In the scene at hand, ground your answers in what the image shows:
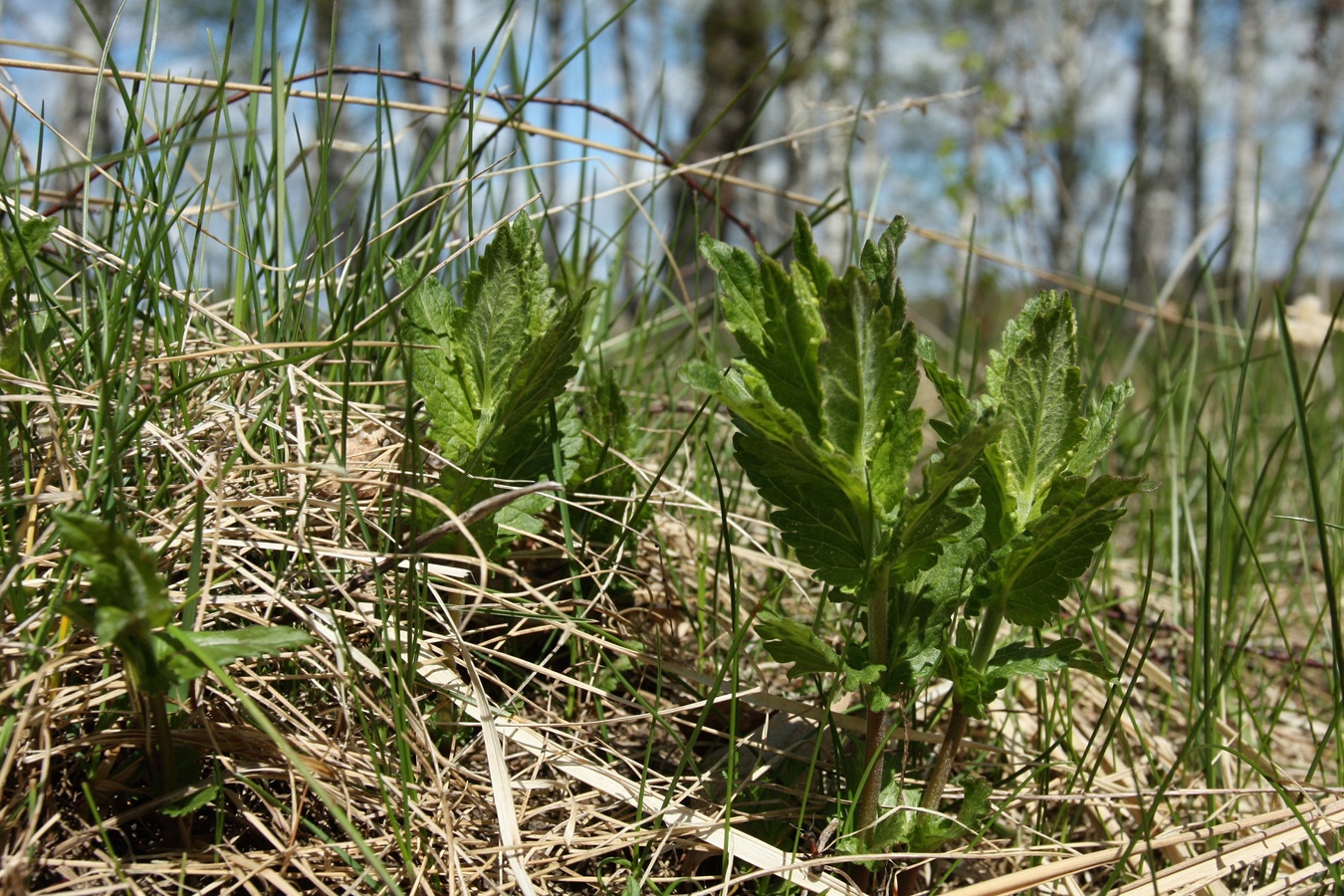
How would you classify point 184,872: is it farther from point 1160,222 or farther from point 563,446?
point 1160,222

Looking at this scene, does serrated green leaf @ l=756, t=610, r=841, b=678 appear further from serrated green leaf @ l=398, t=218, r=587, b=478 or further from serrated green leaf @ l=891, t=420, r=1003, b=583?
serrated green leaf @ l=398, t=218, r=587, b=478

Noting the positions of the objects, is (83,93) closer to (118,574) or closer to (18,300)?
(18,300)

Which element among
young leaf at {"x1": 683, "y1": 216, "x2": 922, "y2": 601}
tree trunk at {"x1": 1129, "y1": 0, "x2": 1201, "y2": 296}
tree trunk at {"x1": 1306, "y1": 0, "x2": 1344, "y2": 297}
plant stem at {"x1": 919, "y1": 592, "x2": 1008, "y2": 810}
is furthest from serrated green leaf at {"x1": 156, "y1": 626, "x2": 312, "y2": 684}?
tree trunk at {"x1": 1129, "y1": 0, "x2": 1201, "y2": 296}

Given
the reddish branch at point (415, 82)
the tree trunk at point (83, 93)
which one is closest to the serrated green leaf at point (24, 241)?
the reddish branch at point (415, 82)

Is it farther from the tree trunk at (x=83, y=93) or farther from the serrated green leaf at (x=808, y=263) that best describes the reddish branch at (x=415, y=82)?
the tree trunk at (x=83, y=93)

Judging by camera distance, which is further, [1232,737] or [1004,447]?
[1232,737]

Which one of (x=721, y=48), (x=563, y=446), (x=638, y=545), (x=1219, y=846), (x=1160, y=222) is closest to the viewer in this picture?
(x=1219, y=846)

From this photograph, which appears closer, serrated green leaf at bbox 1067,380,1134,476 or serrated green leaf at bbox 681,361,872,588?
serrated green leaf at bbox 681,361,872,588

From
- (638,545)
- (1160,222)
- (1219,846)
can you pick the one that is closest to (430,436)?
(638,545)

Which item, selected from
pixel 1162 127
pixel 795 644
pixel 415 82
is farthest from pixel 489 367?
pixel 1162 127
